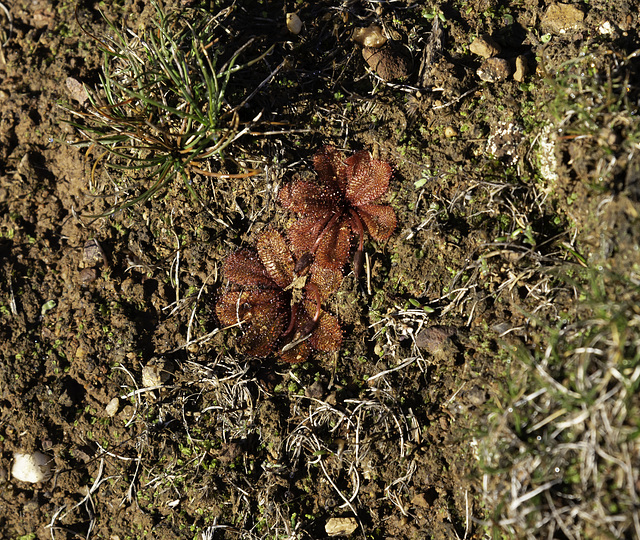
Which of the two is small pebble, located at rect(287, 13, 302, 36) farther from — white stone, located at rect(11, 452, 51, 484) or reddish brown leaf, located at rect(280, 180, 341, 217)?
white stone, located at rect(11, 452, 51, 484)

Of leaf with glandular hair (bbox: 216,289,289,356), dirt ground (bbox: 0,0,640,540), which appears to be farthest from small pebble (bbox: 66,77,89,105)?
leaf with glandular hair (bbox: 216,289,289,356)

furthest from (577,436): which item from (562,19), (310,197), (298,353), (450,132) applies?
(562,19)

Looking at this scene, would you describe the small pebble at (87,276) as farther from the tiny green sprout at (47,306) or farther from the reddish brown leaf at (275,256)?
the reddish brown leaf at (275,256)

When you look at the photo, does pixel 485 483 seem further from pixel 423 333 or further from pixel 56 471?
pixel 56 471

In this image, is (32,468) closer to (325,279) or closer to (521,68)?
(325,279)

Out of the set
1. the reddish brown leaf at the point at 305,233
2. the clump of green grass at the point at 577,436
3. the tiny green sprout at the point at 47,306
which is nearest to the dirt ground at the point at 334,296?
the tiny green sprout at the point at 47,306

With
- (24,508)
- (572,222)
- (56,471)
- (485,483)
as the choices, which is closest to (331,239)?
(572,222)
